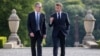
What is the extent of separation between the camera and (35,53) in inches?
541

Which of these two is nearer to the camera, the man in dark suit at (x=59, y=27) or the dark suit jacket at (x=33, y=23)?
the dark suit jacket at (x=33, y=23)

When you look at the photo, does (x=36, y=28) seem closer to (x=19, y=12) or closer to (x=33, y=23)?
(x=33, y=23)

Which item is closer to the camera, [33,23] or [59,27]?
[33,23]

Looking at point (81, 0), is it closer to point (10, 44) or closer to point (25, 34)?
point (25, 34)

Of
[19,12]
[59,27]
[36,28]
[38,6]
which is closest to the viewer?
[38,6]

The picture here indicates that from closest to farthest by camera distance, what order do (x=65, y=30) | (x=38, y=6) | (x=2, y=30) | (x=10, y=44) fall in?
(x=38, y=6)
(x=65, y=30)
(x=10, y=44)
(x=2, y=30)

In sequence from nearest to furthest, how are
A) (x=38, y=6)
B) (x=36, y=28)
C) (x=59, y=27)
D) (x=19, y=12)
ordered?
(x=38, y=6)
(x=36, y=28)
(x=59, y=27)
(x=19, y=12)

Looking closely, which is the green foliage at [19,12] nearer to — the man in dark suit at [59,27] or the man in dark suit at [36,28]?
the man in dark suit at [59,27]

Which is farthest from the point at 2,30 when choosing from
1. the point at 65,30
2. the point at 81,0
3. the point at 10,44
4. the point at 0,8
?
the point at 81,0

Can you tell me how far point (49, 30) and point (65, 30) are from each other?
4834cm

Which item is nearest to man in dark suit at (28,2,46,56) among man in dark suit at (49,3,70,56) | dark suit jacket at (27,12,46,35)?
dark suit jacket at (27,12,46,35)

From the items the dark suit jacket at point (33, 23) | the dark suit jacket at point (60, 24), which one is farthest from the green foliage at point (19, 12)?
the dark suit jacket at point (33, 23)

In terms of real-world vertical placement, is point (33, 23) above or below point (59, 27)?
above

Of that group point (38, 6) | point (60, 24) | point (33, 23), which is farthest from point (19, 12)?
point (38, 6)
